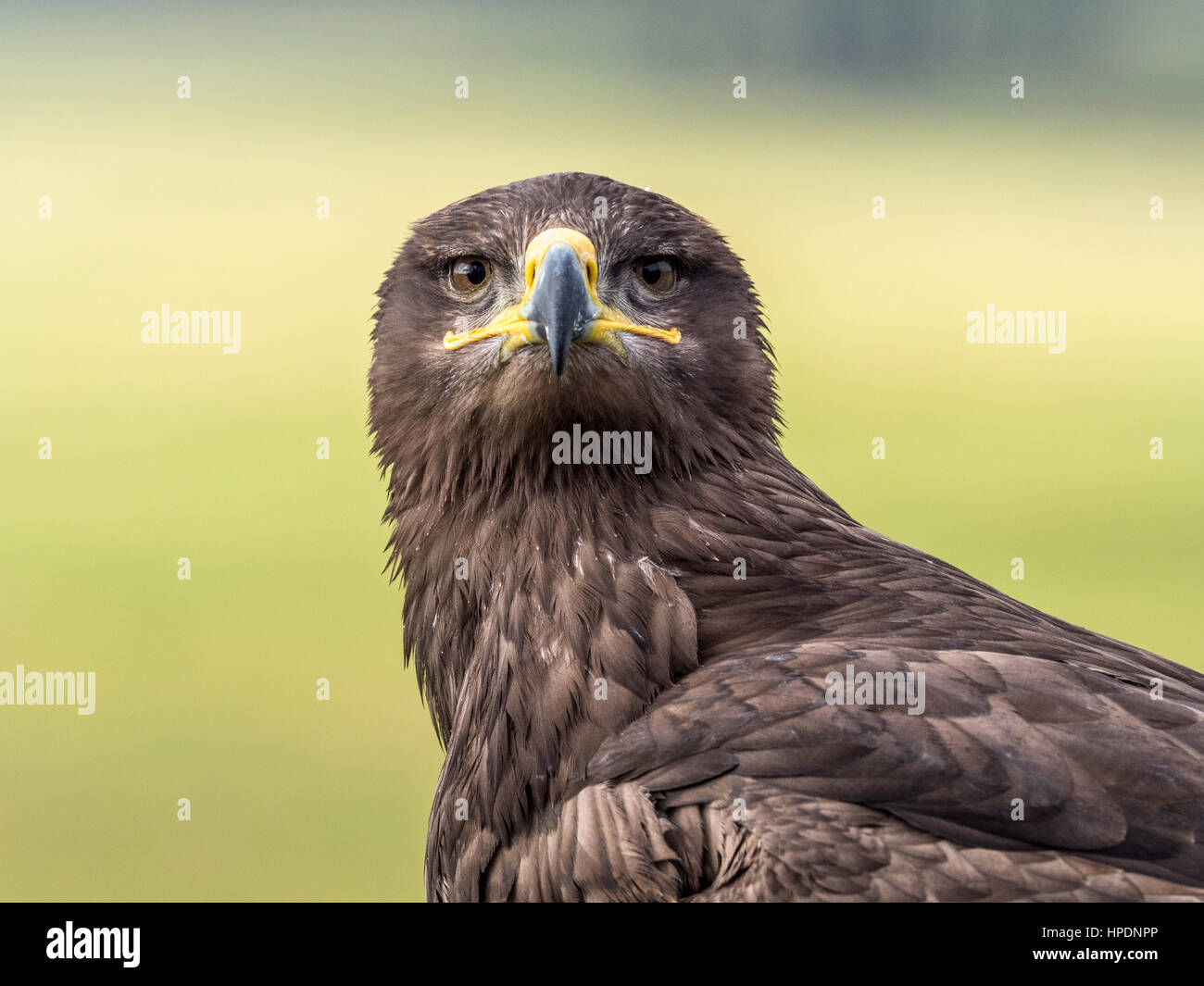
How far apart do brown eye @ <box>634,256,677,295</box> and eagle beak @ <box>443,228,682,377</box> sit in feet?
0.49

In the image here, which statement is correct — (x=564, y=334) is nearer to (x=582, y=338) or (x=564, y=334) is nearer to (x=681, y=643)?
(x=582, y=338)

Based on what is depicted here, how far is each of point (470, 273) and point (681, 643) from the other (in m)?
1.23

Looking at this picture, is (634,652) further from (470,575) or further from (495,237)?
(495,237)

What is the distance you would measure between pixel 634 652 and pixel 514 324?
3.06ft

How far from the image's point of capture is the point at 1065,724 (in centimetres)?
312

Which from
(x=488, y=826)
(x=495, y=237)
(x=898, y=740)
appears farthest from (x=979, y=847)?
(x=495, y=237)

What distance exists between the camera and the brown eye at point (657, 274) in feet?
12.8
